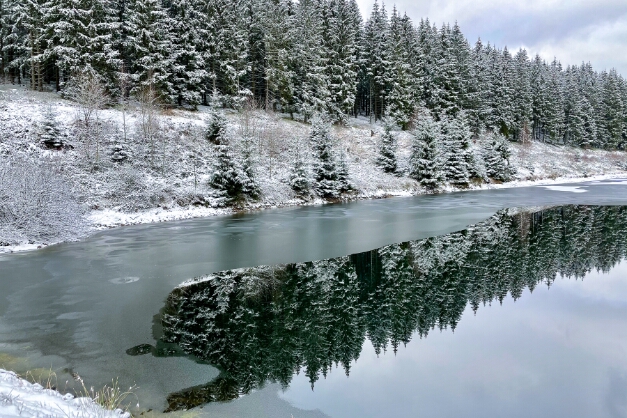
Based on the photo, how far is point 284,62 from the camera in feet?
146

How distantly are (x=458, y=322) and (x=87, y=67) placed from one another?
34352 mm

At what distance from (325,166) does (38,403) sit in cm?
2925

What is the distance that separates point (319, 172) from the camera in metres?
33.0

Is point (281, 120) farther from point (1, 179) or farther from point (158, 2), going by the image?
point (1, 179)

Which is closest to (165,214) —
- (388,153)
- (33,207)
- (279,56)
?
(33,207)

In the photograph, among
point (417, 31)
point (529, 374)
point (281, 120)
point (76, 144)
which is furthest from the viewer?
point (417, 31)

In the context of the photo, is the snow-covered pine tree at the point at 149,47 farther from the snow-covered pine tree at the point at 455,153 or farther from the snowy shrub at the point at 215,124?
the snow-covered pine tree at the point at 455,153

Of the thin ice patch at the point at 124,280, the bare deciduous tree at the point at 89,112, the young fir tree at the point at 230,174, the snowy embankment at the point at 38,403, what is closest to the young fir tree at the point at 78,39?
the bare deciduous tree at the point at 89,112

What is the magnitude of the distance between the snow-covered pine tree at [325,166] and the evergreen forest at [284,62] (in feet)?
28.1

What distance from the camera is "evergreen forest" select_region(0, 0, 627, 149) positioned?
3494 centimetres

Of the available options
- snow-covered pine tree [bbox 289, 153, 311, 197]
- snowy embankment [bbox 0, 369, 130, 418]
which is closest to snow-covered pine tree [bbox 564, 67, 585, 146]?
snow-covered pine tree [bbox 289, 153, 311, 197]

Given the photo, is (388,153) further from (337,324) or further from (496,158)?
(337,324)

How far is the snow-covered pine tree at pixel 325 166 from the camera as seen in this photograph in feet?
108

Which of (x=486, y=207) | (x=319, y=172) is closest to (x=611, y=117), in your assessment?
(x=486, y=207)
